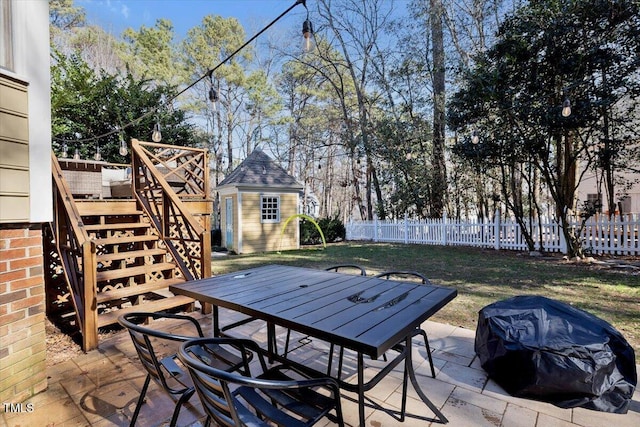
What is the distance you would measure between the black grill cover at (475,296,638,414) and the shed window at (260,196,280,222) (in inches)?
380

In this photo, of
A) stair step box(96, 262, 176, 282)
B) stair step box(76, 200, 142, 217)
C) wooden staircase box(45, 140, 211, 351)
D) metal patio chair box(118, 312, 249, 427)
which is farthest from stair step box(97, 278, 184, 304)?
metal patio chair box(118, 312, 249, 427)

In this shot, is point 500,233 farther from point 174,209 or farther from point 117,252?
point 117,252

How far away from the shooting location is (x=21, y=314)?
6.85ft

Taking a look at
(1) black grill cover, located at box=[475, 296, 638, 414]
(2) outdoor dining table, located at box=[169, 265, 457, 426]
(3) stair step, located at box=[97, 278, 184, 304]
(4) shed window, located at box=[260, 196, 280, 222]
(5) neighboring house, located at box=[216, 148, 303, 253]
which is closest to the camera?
(2) outdoor dining table, located at box=[169, 265, 457, 426]

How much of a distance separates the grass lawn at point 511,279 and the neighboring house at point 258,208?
9.86ft

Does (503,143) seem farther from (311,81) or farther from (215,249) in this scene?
(311,81)

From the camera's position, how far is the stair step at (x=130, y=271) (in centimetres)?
336

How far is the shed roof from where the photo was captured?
434 inches

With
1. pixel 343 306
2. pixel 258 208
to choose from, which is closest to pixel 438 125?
pixel 258 208

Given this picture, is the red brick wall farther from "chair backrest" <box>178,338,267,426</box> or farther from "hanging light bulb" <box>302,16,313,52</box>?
"hanging light bulb" <box>302,16,313,52</box>

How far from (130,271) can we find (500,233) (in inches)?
367

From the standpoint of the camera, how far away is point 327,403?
142 cm

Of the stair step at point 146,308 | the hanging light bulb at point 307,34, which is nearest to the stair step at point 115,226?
the stair step at point 146,308

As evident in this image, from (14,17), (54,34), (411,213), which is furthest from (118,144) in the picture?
(411,213)
